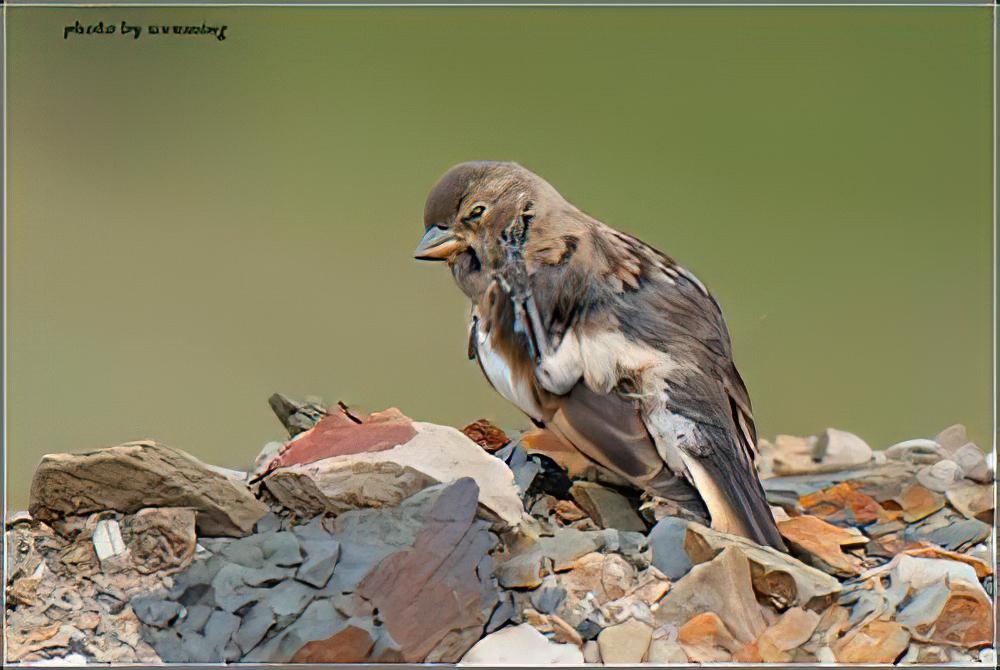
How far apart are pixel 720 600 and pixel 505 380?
49 centimetres

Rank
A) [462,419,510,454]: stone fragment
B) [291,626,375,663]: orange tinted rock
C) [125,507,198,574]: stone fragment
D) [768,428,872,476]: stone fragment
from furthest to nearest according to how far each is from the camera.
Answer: [768,428,872,476]: stone fragment → [462,419,510,454]: stone fragment → [125,507,198,574]: stone fragment → [291,626,375,663]: orange tinted rock

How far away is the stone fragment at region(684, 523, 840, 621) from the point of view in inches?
62.4

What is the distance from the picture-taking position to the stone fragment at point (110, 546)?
161cm

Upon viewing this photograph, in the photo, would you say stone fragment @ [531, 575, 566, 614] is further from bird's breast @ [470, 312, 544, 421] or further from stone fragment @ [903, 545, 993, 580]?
stone fragment @ [903, 545, 993, 580]

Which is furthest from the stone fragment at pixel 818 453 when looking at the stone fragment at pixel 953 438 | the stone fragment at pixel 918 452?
the stone fragment at pixel 953 438

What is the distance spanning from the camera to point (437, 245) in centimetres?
181

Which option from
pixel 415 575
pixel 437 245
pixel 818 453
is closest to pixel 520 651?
pixel 415 575

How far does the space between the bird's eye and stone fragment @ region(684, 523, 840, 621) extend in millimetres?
601

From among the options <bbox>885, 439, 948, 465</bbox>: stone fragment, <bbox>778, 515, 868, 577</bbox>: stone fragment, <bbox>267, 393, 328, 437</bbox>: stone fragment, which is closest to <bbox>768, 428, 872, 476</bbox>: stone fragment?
<bbox>885, 439, 948, 465</bbox>: stone fragment

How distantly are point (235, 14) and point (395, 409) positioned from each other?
68 cm

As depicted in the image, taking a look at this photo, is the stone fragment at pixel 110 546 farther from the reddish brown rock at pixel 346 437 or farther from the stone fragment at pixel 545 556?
the stone fragment at pixel 545 556

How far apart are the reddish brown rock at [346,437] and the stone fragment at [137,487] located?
0.12 meters

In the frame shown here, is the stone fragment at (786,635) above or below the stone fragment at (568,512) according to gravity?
below

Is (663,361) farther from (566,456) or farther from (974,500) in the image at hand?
(974,500)
